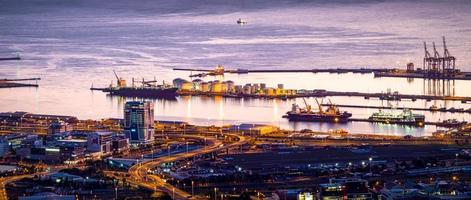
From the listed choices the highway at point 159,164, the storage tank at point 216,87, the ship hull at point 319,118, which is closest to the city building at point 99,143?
the highway at point 159,164

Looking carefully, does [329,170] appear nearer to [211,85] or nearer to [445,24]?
[211,85]

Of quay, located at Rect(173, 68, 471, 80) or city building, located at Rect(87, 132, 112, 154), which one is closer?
city building, located at Rect(87, 132, 112, 154)

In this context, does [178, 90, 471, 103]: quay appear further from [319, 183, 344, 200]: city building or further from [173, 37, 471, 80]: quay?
[319, 183, 344, 200]: city building

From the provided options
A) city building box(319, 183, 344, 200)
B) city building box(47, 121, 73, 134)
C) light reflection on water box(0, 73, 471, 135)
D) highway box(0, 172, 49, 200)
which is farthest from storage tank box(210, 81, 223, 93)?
city building box(319, 183, 344, 200)

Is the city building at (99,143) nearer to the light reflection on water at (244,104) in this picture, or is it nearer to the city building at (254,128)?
the city building at (254,128)

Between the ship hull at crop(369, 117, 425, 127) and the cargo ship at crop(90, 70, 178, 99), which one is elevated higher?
the cargo ship at crop(90, 70, 178, 99)

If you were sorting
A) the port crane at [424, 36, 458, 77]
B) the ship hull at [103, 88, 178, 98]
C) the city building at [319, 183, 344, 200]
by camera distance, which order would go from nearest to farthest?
the city building at [319, 183, 344, 200] → the ship hull at [103, 88, 178, 98] → the port crane at [424, 36, 458, 77]

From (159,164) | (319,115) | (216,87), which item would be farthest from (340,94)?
(159,164)

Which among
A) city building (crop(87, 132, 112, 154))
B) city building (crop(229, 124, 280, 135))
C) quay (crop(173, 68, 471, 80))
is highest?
quay (crop(173, 68, 471, 80))
